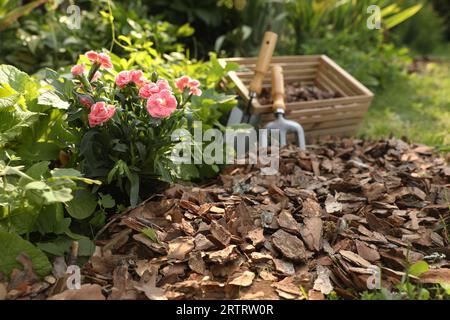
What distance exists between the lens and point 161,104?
1916 millimetres

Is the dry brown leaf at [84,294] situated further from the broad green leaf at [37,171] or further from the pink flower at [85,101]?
the pink flower at [85,101]

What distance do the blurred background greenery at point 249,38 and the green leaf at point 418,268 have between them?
158cm

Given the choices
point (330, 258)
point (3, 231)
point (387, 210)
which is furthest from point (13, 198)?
point (387, 210)

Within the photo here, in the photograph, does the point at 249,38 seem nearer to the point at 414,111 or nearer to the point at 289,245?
the point at 414,111

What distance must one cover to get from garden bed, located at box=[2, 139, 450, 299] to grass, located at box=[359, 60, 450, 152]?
0.97 meters

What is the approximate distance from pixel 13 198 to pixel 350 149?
187cm

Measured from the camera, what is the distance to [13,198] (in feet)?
5.78

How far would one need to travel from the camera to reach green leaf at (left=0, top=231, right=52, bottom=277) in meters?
1.75

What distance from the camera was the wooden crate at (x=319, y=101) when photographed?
313cm

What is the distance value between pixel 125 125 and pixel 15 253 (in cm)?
63

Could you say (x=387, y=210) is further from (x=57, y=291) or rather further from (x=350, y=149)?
(x=57, y=291)

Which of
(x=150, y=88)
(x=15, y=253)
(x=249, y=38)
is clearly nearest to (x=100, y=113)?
(x=150, y=88)

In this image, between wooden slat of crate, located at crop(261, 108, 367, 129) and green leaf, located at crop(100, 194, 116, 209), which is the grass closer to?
wooden slat of crate, located at crop(261, 108, 367, 129)

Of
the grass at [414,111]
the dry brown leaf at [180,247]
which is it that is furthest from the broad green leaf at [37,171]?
the grass at [414,111]
